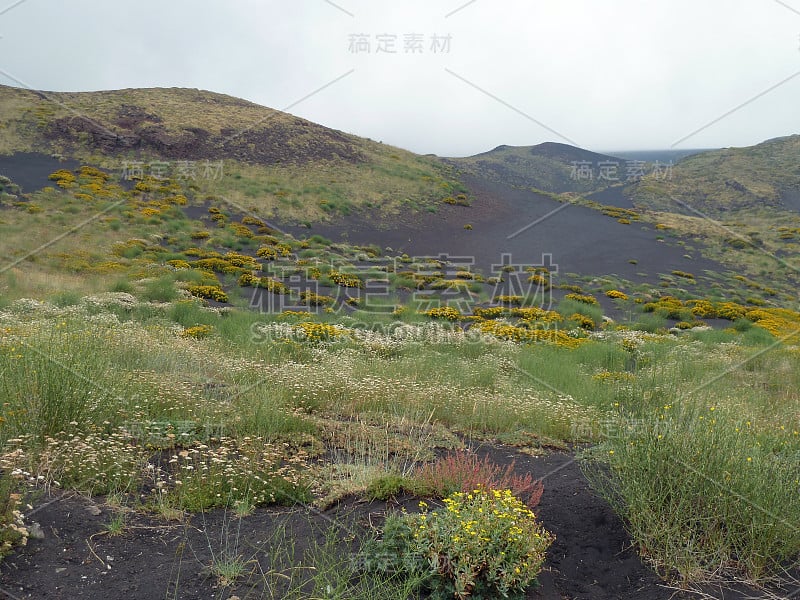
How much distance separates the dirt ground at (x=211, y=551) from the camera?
3396 mm

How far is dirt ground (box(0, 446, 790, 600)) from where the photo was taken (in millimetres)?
3396

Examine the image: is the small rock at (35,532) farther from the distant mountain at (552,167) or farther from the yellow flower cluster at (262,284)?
the distant mountain at (552,167)

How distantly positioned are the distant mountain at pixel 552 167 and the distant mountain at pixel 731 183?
20.0 feet

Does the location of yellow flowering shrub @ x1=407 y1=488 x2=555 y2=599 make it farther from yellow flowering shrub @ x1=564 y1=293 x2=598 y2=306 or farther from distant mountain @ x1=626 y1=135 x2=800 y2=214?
distant mountain @ x1=626 y1=135 x2=800 y2=214

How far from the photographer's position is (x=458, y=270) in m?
28.3

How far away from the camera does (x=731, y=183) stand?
65062 mm

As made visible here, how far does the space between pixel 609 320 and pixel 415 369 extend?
13.5m

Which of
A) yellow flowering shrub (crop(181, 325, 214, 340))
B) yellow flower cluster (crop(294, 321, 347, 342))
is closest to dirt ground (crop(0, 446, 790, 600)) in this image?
yellow flower cluster (crop(294, 321, 347, 342))

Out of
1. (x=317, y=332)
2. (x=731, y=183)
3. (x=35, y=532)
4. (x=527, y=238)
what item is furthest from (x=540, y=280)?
(x=731, y=183)

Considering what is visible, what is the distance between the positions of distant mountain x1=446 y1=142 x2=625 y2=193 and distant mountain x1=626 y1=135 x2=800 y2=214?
6.09 metres

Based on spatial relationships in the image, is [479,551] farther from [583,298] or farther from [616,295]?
[616,295]

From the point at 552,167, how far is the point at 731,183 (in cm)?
2261

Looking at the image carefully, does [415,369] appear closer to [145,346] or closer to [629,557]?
[145,346]

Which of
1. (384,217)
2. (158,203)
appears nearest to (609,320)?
(384,217)
